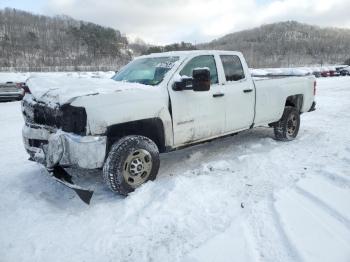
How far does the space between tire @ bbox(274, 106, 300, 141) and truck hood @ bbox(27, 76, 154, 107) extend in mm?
3315

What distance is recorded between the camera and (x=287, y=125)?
7000 mm

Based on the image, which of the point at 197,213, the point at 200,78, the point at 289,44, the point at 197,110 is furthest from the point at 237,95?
the point at 289,44

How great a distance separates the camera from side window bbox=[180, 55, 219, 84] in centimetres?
514

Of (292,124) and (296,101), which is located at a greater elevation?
(296,101)

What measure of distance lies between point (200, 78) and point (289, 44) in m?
142

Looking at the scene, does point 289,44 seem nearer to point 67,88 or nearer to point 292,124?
point 292,124

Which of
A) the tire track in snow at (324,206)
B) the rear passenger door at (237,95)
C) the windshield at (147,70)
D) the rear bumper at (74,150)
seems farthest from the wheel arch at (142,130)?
the tire track in snow at (324,206)

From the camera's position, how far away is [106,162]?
4.19 meters

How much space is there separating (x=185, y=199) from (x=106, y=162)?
3.38 feet

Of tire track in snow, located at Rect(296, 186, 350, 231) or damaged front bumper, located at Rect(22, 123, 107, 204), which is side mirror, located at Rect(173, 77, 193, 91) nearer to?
damaged front bumper, located at Rect(22, 123, 107, 204)

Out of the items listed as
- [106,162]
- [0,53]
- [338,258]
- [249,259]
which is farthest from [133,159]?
[0,53]

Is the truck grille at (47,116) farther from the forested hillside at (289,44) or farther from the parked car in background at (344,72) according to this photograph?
the forested hillside at (289,44)

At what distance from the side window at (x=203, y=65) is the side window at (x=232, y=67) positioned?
0.82 ft

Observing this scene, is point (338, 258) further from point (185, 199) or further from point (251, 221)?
point (185, 199)
